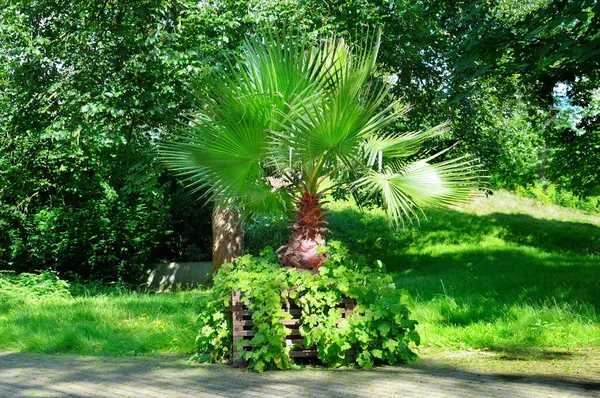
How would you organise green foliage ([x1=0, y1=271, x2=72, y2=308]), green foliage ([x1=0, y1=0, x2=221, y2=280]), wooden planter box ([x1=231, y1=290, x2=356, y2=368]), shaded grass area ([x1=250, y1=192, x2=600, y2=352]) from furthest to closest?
green foliage ([x1=0, y1=271, x2=72, y2=308]) < green foliage ([x1=0, y1=0, x2=221, y2=280]) < shaded grass area ([x1=250, y1=192, x2=600, y2=352]) < wooden planter box ([x1=231, y1=290, x2=356, y2=368])

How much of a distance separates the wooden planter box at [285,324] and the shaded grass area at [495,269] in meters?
1.32

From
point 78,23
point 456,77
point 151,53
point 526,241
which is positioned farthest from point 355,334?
point 526,241

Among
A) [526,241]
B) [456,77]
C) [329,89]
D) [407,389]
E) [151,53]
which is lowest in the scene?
[407,389]

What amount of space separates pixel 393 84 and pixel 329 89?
800 centimetres

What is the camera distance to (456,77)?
1017 cm

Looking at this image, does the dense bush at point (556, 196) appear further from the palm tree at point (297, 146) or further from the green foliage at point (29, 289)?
the palm tree at point (297, 146)

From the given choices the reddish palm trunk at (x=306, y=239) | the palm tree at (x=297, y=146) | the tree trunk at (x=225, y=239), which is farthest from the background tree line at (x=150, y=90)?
the reddish palm trunk at (x=306, y=239)

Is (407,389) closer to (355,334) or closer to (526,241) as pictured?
(355,334)

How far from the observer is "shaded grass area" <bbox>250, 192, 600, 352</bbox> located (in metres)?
8.17

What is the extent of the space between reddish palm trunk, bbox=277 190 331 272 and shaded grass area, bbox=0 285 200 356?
1.21m

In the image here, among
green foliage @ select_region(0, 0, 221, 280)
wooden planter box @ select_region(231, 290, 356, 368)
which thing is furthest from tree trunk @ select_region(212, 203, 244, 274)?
wooden planter box @ select_region(231, 290, 356, 368)

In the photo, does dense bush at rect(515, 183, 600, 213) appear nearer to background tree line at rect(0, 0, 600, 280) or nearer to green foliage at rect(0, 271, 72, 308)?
background tree line at rect(0, 0, 600, 280)

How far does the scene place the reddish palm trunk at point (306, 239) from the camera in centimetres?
704

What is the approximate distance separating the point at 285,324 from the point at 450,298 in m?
4.10
